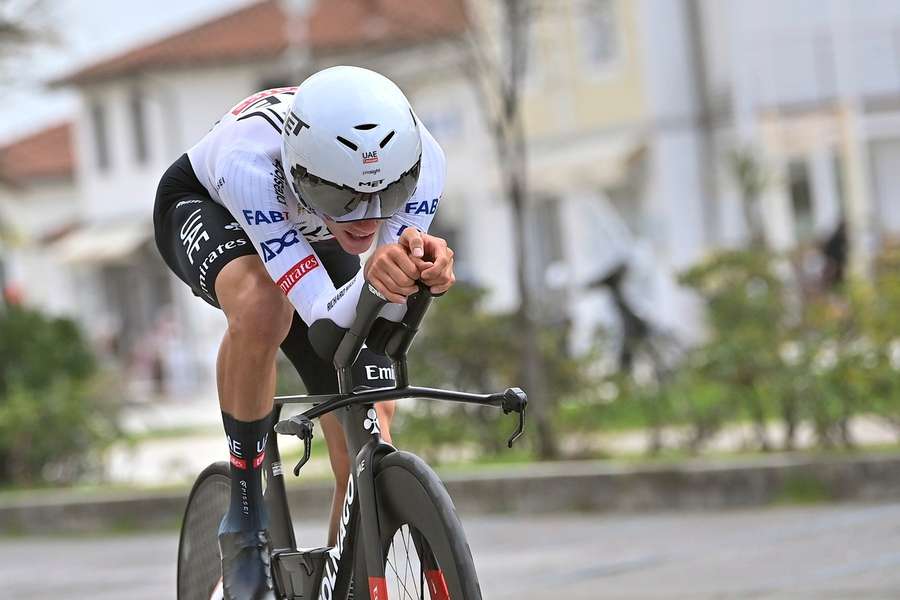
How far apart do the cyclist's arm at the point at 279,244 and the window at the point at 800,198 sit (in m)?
32.8

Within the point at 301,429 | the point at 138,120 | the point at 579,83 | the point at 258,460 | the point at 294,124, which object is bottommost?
the point at 258,460

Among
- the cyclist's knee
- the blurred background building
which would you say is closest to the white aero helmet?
the cyclist's knee

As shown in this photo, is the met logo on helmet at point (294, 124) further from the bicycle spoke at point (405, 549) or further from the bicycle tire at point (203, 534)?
the bicycle tire at point (203, 534)

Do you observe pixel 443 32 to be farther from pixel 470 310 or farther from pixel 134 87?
pixel 134 87

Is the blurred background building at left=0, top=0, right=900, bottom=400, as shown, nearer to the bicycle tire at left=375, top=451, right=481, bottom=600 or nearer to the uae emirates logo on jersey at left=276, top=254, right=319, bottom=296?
the uae emirates logo on jersey at left=276, top=254, right=319, bottom=296

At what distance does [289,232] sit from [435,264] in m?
0.68

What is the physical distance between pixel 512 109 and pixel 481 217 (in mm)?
34775

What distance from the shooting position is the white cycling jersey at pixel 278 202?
4.61m

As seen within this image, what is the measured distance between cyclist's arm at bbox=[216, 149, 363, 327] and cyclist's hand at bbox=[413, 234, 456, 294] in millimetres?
268

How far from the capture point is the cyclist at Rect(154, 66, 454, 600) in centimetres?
441

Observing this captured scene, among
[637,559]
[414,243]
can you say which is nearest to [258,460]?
[414,243]

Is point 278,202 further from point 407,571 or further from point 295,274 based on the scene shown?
point 407,571

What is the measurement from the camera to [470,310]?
13.5 metres

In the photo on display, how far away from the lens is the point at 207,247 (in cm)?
504
